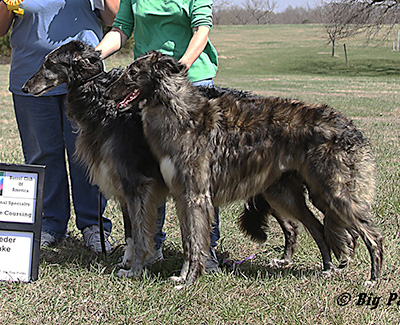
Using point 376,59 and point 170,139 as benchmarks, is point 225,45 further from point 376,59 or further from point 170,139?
point 170,139

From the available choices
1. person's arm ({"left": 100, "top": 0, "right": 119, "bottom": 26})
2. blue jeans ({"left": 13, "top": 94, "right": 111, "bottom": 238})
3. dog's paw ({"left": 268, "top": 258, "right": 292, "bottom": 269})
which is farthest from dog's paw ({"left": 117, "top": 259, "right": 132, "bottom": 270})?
person's arm ({"left": 100, "top": 0, "right": 119, "bottom": 26})

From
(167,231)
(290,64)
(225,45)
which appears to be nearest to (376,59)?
(290,64)

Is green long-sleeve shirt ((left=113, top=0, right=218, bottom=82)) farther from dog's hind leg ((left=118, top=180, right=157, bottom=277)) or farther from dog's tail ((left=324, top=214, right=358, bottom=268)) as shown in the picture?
dog's tail ((left=324, top=214, right=358, bottom=268))

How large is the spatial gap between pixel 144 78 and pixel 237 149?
0.93 meters

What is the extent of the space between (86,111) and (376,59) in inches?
1799

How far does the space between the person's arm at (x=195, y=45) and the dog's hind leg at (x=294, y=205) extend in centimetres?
128

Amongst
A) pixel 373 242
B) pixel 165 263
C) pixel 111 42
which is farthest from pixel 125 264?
pixel 373 242

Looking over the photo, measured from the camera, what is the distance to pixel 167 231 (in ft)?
18.0

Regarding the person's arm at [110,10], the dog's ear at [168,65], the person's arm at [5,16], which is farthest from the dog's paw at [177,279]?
the person's arm at [5,16]

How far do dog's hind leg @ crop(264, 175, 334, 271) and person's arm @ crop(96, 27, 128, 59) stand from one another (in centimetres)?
190

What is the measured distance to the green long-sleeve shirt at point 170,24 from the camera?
4.16 meters

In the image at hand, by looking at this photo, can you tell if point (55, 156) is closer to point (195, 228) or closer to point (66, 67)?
point (66, 67)

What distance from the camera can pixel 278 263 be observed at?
4617 mm

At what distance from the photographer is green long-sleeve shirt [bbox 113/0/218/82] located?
416cm
